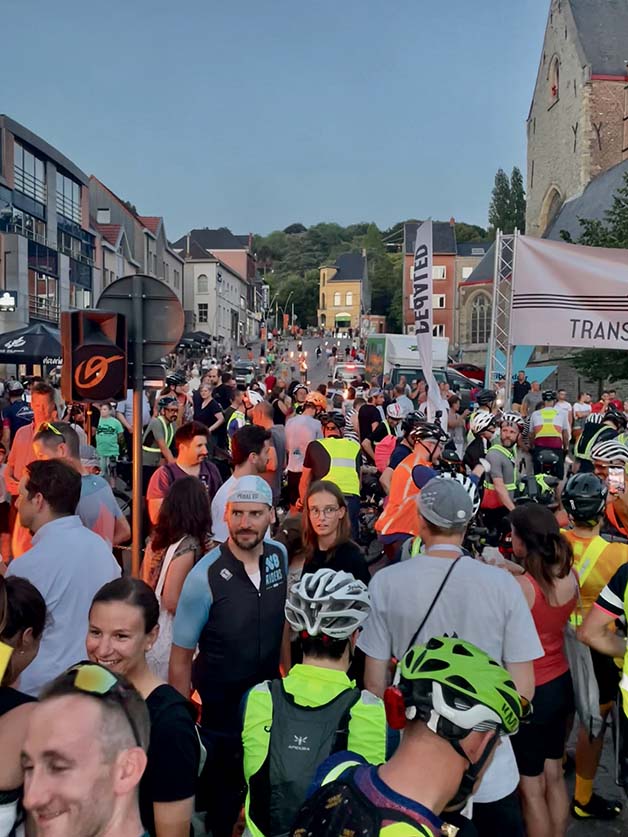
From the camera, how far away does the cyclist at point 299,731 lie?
252 cm

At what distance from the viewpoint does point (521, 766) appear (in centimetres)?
374

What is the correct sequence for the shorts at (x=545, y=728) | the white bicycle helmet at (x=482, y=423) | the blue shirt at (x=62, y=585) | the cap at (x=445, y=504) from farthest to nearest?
the white bicycle helmet at (x=482, y=423)
the shorts at (x=545, y=728)
the blue shirt at (x=62, y=585)
the cap at (x=445, y=504)

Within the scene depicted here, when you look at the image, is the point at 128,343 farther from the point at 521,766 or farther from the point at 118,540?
the point at 521,766

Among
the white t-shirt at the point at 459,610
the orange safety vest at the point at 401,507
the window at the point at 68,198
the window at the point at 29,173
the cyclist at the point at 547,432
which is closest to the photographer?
the white t-shirt at the point at 459,610

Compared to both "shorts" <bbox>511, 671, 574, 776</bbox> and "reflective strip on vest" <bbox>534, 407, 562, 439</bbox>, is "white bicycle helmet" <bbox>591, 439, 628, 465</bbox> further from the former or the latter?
"reflective strip on vest" <bbox>534, 407, 562, 439</bbox>

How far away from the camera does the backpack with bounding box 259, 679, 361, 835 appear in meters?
2.51


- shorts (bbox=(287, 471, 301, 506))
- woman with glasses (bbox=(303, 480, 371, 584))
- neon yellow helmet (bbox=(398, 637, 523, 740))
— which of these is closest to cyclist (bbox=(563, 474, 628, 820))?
woman with glasses (bbox=(303, 480, 371, 584))

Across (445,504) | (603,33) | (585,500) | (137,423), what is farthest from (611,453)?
(603,33)

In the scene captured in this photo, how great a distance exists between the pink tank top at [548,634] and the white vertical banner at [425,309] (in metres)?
6.44

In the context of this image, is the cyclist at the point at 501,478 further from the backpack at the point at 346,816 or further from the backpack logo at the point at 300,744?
the backpack at the point at 346,816

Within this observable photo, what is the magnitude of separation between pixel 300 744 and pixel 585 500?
2.37 metres

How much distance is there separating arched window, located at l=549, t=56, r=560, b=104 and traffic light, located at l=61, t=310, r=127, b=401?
155 ft

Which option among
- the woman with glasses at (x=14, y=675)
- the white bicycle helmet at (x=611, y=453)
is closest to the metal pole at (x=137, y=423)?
the woman with glasses at (x=14, y=675)

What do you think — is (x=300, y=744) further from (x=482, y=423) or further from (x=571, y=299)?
(x=571, y=299)
